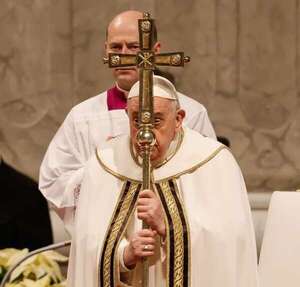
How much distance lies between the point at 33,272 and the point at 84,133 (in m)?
0.67

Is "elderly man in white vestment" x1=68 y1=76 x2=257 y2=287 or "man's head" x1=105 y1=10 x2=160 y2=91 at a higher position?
"man's head" x1=105 y1=10 x2=160 y2=91

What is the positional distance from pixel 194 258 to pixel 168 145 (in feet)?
1.26

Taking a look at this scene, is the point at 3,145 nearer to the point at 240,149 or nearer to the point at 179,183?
the point at 240,149

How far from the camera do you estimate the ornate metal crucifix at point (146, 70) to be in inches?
144

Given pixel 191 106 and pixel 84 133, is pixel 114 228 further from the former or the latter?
pixel 191 106

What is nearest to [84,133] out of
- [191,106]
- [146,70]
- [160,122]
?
[191,106]

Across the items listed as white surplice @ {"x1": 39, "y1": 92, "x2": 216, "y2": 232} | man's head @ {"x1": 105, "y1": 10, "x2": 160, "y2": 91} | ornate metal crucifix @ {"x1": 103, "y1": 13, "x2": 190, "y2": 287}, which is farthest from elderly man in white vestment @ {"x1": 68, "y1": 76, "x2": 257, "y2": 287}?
white surplice @ {"x1": 39, "y1": 92, "x2": 216, "y2": 232}

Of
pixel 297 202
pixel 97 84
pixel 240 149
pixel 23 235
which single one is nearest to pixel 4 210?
pixel 23 235

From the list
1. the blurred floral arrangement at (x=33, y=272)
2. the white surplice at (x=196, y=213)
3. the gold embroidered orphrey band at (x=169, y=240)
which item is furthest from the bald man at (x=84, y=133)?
the gold embroidered orphrey band at (x=169, y=240)

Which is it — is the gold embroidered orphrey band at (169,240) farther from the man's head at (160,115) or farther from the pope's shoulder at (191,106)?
the pope's shoulder at (191,106)

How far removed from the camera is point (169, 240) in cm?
375

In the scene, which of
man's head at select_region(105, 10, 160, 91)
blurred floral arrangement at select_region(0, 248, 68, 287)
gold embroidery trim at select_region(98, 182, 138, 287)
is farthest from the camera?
man's head at select_region(105, 10, 160, 91)

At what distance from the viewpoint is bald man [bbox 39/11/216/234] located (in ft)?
15.9

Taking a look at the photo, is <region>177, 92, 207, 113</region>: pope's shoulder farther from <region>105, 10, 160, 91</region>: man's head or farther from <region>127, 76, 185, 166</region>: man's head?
<region>127, 76, 185, 166</region>: man's head
